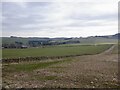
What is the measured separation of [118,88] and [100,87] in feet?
5.28

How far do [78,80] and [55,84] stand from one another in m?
3.61

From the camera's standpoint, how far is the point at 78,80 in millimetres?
28703

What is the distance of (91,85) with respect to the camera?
85.1ft

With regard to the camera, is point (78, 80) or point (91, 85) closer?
point (91, 85)

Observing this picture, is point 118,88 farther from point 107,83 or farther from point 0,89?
point 0,89

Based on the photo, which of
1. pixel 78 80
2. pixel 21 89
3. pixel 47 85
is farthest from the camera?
pixel 78 80

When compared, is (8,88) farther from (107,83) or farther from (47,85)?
(107,83)

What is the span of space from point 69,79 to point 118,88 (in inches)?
254

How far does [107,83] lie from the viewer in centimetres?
2717

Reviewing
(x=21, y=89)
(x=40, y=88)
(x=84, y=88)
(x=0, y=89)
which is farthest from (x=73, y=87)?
(x=0, y=89)

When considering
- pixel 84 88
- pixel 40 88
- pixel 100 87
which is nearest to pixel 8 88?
pixel 40 88

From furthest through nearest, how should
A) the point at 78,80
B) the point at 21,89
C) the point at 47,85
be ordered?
the point at 78,80, the point at 47,85, the point at 21,89

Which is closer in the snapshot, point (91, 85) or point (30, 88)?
point (30, 88)

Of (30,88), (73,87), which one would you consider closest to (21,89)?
(30,88)
